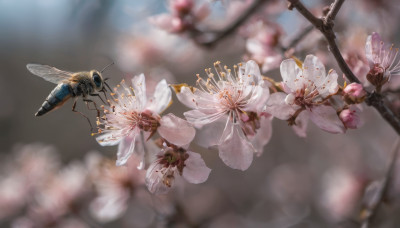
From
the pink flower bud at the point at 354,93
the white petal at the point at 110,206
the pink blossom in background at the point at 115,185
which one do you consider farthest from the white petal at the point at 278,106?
the white petal at the point at 110,206

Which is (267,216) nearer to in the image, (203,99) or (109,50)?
(109,50)

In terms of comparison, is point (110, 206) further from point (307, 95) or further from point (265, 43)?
point (307, 95)

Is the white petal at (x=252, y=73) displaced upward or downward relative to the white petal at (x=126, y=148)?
downward

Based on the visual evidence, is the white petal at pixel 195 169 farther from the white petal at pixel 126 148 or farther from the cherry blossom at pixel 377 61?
the cherry blossom at pixel 377 61

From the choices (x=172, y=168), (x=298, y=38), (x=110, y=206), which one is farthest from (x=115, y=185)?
(x=298, y=38)

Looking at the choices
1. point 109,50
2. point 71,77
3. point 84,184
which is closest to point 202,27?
point 71,77

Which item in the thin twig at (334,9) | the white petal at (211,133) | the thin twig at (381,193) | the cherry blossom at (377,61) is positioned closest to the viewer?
the thin twig at (334,9)

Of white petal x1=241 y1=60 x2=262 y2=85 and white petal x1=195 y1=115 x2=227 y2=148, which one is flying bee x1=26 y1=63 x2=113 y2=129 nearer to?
white petal x1=195 y1=115 x2=227 y2=148
